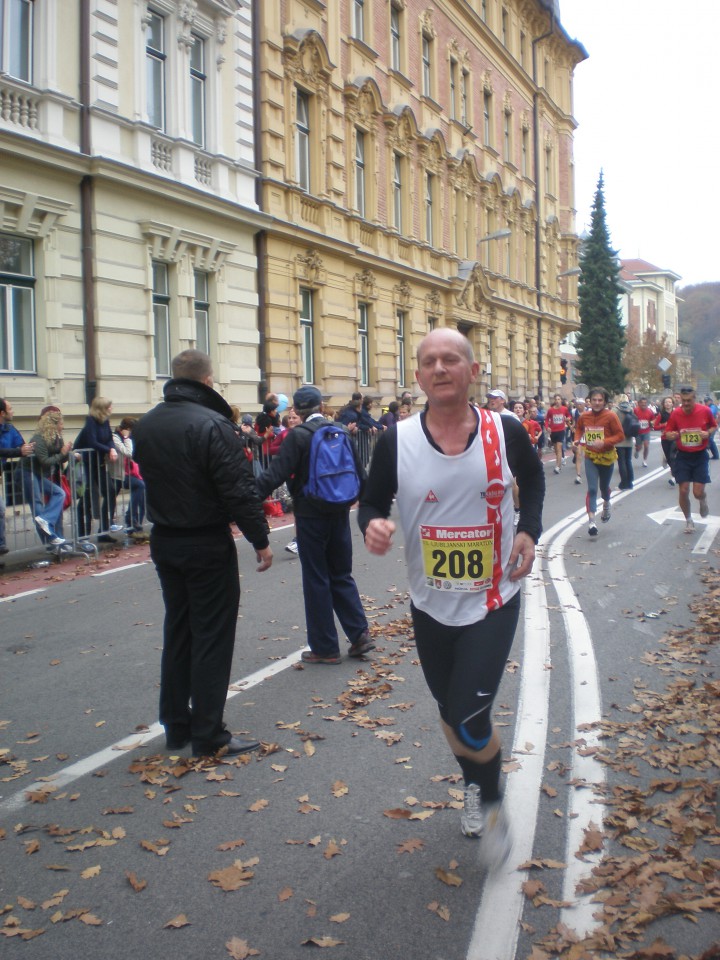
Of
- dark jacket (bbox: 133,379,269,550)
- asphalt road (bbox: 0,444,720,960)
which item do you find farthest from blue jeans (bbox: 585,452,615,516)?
dark jacket (bbox: 133,379,269,550)

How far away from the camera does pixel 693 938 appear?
3295mm

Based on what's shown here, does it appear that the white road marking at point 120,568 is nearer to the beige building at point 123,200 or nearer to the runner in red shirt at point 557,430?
the beige building at point 123,200

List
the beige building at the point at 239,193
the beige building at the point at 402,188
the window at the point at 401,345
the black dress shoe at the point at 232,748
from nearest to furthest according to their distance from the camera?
the black dress shoe at the point at 232,748 < the beige building at the point at 239,193 < the beige building at the point at 402,188 < the window at the point at 401,345

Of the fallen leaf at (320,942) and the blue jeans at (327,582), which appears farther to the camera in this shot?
the blue jeans at (327,582)

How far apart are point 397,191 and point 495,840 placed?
29.2m

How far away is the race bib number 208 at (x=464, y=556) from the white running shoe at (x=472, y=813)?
903 millimetres

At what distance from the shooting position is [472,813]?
4059mm

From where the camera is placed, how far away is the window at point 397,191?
3044cm

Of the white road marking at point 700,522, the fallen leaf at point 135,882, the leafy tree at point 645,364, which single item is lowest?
the fallen leaf at point 135,882

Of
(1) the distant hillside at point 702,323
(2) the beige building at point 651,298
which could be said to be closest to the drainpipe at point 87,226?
(1) the distant hillside at point 702,323

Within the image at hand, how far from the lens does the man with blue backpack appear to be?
691 cm

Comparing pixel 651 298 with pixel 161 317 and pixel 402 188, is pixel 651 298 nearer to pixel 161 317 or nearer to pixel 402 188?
pixel 402 188

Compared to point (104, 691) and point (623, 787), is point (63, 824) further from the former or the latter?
point (623, 787)

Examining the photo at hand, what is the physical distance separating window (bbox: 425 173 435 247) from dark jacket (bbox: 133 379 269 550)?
29412 mm
